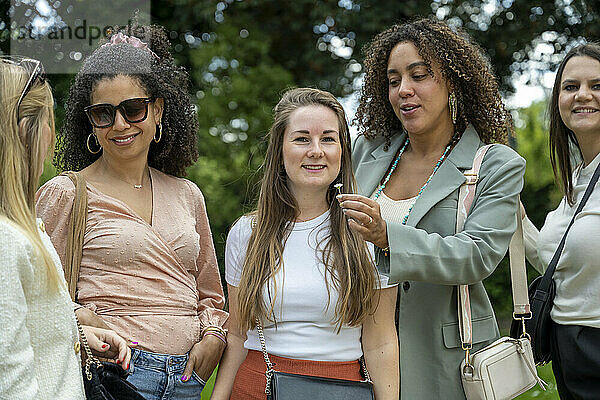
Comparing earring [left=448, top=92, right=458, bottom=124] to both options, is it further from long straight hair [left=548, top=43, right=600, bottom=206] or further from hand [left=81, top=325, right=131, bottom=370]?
hand [left=81, top=325, right=131, bottom=370]

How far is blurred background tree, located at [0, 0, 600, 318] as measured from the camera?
7.86 meters

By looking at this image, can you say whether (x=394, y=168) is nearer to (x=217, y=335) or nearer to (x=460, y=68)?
(x=460, y=68)

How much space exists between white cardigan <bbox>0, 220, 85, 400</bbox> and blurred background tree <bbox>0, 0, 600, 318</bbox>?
548 centimetres

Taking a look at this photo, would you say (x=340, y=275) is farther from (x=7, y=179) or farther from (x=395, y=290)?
(x=7, y=179)

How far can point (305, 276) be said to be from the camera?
2.82 m

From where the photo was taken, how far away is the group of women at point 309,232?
2779 millimetres

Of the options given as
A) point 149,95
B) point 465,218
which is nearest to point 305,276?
point 465,218

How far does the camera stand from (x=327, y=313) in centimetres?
276

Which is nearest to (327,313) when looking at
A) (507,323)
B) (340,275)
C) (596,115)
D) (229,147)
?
(340,275)

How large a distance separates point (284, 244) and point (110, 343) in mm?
746

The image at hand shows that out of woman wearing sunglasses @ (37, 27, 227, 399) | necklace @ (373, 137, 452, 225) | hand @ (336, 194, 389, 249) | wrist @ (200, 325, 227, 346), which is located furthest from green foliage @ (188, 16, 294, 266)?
hand @ (336, 194, 389, 249)

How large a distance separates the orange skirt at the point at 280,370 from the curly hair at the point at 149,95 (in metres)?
1.02

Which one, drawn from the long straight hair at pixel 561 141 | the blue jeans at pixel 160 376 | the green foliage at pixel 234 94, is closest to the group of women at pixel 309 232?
the blue jeans at pixel 160 376

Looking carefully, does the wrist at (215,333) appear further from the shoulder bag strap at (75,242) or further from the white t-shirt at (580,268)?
the white t-shirt at (580,268)
